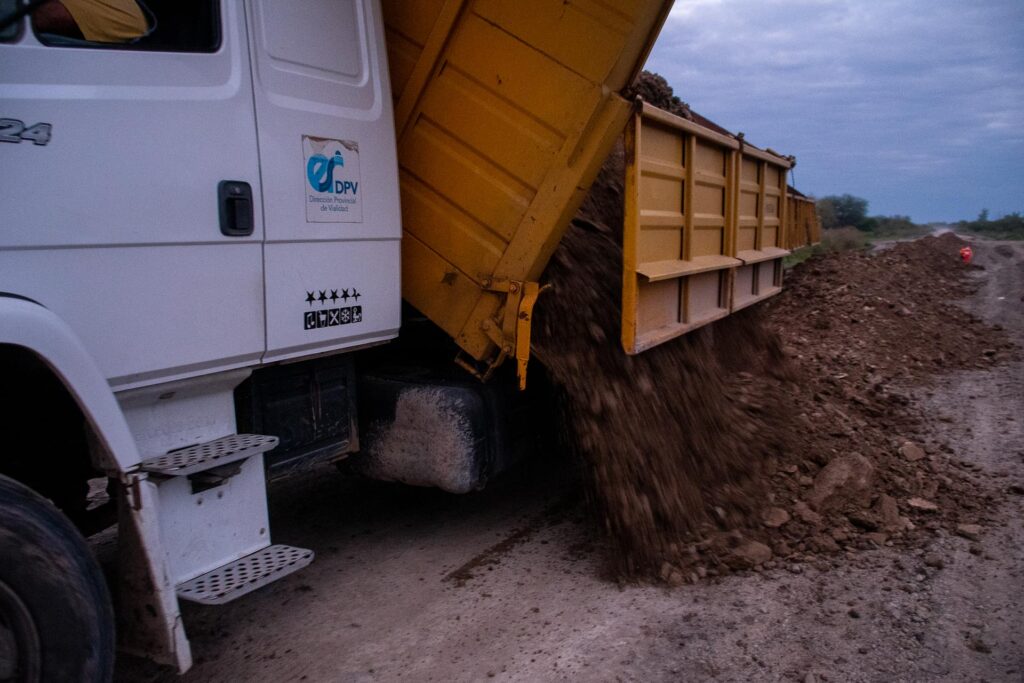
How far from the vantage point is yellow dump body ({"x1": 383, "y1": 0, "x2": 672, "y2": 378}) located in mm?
3387

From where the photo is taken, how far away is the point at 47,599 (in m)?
2.11

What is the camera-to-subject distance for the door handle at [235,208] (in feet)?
9.05

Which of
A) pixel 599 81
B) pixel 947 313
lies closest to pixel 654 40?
pixel 599 81

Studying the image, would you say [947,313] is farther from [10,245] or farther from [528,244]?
[10,245]

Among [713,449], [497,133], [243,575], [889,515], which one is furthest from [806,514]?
[243,575]

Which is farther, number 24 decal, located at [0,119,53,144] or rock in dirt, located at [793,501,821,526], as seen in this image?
rock in dirt, located at [793,501,821,526]

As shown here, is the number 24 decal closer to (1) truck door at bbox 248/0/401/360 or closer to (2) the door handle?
(2) the door handle

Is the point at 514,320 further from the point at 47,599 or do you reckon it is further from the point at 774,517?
the point at 47,599

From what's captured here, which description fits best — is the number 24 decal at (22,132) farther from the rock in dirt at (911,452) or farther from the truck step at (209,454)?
the rock in dirt at (911,452)

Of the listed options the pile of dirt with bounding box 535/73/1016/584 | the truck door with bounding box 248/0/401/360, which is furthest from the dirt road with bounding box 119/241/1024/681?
the truck door with bounding box 248/0/401/360

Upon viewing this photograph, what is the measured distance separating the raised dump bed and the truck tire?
2.40 metres

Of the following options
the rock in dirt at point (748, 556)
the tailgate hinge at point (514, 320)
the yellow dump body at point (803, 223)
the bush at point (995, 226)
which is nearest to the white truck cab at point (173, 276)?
the tailgate hinge at point (514, 320)

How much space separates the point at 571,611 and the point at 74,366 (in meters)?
2.13

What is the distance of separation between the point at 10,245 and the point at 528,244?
1942 mm
